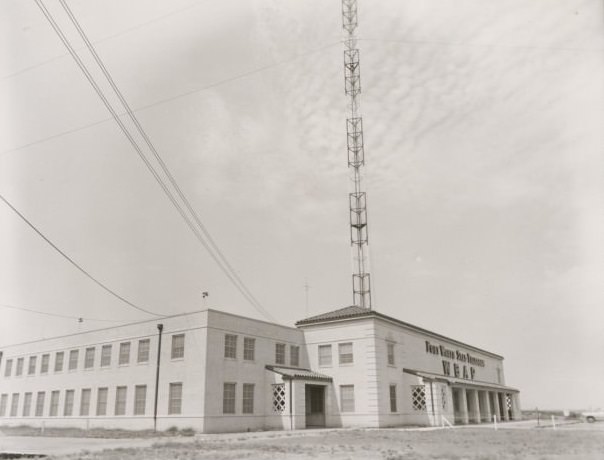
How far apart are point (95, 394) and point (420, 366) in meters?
23.5

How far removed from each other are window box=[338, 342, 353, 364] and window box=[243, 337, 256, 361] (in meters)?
6.39

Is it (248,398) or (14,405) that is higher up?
(248,398)

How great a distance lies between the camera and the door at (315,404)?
35.3 meters

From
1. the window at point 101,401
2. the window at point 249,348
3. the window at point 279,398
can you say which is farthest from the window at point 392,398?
the window at point 101,401

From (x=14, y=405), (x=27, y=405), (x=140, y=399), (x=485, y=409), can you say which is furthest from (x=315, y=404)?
(x=14, y=405)

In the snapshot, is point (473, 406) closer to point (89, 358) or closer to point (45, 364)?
point (89, 358)

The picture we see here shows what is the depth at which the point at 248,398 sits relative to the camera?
Answer: 106 feet

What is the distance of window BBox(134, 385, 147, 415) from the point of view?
106 ft

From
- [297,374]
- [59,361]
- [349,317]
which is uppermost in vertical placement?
[349,317]

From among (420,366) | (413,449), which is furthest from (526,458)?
(420,366)

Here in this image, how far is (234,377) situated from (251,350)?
7.61ft

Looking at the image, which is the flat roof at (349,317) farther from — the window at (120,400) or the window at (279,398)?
the window at (120,400)

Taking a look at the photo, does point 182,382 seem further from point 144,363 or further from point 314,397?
point 314,397

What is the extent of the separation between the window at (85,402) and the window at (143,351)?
5429 mm
